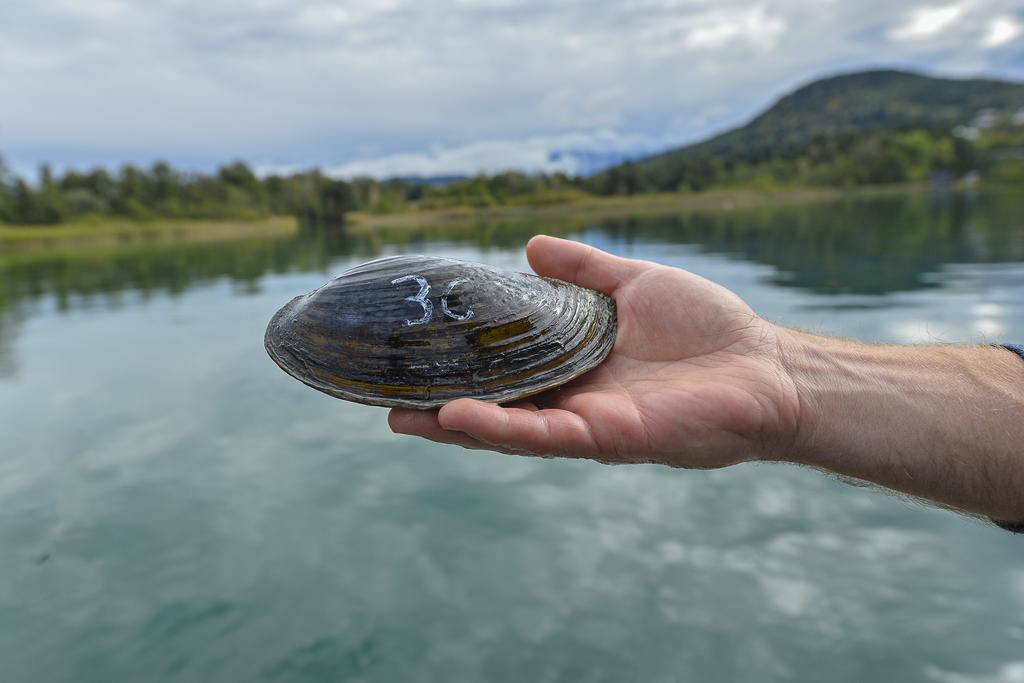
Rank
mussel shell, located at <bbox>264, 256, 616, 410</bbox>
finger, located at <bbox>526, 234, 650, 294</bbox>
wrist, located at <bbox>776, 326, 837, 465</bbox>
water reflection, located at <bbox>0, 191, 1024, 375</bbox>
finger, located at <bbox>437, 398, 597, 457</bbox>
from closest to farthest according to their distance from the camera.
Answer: finger, located at <bbox>437, 398, 597, 457</bbox> < wrist, located at <bbox>776, 326, 837, 465</bbox> < mussel shell, located at <bbox>264, 256, 616, 410</bbox> < finger, located at <bbox>526, 234, 650, 294</bbox> < water reflection, located at <bbox>0, 191, 1024, 375</bbox>

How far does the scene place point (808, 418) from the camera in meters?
2.77

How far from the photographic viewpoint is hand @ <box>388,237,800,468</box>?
8.52 ft

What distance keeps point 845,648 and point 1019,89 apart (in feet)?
864

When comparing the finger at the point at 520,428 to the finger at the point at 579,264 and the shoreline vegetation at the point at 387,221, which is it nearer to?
the finger at the point at 579,264

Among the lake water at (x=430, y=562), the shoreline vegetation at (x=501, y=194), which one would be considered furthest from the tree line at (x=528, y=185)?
the lake water at (x=430, y=562)

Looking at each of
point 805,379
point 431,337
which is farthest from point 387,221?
point 805,379

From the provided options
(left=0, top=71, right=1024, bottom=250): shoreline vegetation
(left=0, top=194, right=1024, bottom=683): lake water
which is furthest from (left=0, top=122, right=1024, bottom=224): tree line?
(left=0, top=194, right=1024, bottom=683): lake water

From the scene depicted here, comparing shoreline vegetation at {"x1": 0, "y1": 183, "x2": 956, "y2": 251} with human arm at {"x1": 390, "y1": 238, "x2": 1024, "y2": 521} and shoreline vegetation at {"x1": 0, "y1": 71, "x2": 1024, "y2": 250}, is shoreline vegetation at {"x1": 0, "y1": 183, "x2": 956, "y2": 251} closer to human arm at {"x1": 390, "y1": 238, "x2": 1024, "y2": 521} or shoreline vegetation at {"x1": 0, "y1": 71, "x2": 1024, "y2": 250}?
shoreline vegetation at {"x1": 0, "y1": 71, "x2": 1024, "y2": 250}

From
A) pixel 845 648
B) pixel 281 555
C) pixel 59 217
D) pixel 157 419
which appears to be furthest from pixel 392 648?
pixel 59 217

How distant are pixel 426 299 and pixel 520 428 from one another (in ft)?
3.30

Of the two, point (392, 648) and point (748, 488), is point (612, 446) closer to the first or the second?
point (392, 648)

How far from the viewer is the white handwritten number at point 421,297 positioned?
10.1 ft

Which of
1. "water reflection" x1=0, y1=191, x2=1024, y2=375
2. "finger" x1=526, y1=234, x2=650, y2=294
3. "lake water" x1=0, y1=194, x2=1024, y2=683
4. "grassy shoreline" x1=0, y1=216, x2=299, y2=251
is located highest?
"grassy shoreline" x1=0, y1=216, x2=299, y2=251

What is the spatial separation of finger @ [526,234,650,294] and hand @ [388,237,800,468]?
1.24 feet
